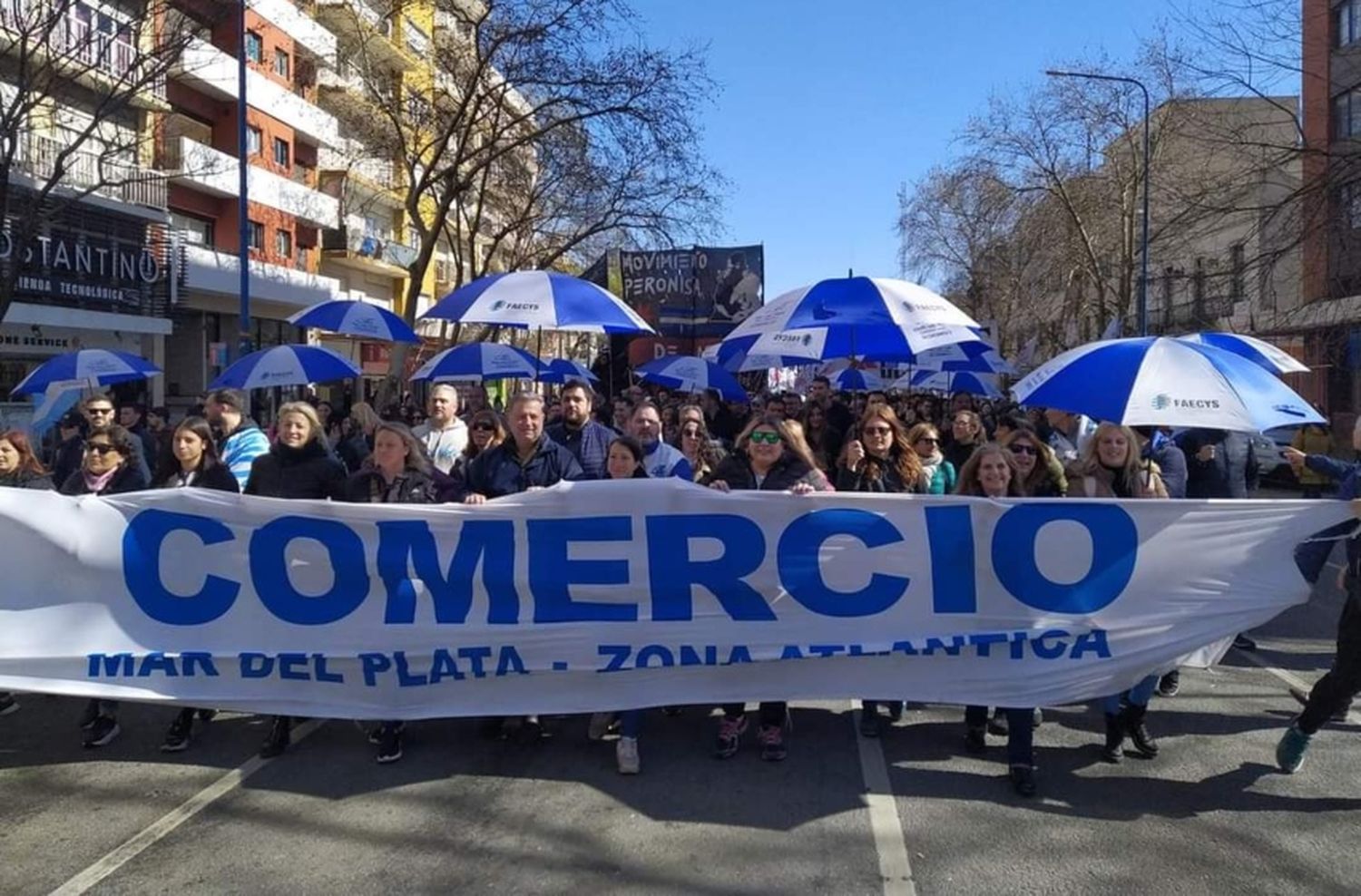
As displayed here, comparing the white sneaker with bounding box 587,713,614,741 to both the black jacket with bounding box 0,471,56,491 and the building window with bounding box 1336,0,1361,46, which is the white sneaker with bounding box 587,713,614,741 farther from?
the building window with bounding box 1336,0,1361,46

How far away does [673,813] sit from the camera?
4426 mm

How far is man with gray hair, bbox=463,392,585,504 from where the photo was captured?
564 cm

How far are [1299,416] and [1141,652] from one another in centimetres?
139

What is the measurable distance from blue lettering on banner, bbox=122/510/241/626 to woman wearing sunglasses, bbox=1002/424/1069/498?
169 inches

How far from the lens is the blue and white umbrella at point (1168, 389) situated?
4.71m

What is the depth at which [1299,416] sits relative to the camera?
4.97 m

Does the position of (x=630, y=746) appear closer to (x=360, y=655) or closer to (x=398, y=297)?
(x=360, y=655)

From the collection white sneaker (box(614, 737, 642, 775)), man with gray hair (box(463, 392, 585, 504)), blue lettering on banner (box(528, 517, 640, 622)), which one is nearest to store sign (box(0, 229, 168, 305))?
man with gray hair (box(463, 392, 585, 504))

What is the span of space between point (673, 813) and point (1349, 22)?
2611 centimetres

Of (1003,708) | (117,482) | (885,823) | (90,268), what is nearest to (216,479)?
(117,482)

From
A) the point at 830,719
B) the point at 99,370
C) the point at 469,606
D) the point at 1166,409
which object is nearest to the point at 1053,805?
the point at 830,719

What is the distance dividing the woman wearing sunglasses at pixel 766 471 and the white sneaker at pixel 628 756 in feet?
1.55

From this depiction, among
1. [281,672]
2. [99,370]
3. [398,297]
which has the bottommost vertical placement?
[281,672]

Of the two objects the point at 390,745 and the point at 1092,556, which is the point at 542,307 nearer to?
the point at 390,745
